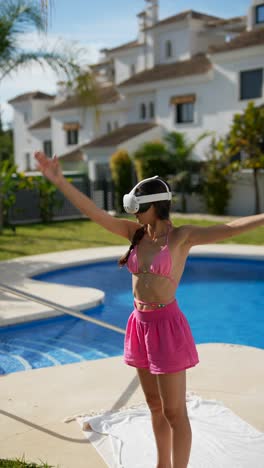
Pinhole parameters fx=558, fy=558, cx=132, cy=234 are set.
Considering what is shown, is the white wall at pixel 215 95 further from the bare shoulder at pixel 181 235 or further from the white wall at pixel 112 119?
the bare shoulder at pixel 181 235

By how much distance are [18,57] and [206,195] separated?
11256 millimetres

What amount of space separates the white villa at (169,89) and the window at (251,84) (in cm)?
4

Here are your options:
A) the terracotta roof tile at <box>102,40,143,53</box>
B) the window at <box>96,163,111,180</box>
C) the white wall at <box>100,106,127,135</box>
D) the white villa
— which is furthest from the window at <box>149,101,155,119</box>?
the terracotta roof tile at <box>102,40,143,53</box>

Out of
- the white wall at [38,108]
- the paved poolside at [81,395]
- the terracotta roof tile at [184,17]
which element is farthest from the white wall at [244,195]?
the white wall at [38,108]

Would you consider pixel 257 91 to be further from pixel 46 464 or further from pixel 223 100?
pixel 46 464

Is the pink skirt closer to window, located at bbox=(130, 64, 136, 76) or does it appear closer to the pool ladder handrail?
the pool ladder handrail

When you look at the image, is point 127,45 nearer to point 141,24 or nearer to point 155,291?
point 141,24

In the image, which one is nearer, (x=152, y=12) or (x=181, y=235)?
(x=181, y=235)

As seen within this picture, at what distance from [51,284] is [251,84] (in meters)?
17.7

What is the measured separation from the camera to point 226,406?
5.11m

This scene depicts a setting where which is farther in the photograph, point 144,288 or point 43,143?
point 43,143

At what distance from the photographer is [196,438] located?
4473mm

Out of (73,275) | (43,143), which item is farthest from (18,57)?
(43,143)

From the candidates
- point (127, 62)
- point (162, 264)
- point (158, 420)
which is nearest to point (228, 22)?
point (127, 62)
